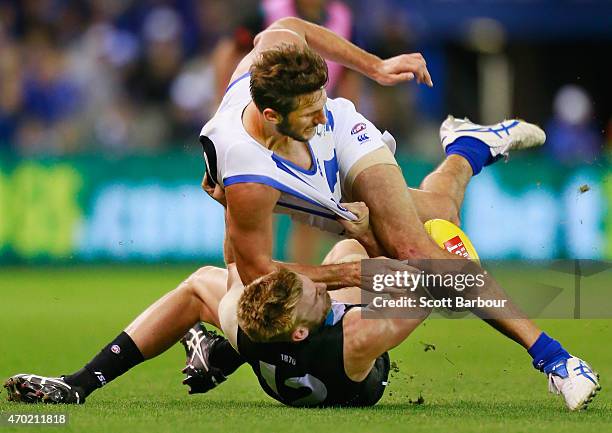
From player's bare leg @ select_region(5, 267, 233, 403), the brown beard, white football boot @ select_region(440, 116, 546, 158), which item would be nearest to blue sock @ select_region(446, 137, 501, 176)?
white football boot @ select_region(440, 116, 546, 158)

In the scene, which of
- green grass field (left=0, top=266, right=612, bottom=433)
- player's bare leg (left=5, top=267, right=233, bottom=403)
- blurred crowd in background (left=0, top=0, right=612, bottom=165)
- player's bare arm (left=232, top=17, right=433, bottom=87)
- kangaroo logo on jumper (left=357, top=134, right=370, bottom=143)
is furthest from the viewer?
blurred crowd in background (left=0, top=0, right=612, bottom=165)

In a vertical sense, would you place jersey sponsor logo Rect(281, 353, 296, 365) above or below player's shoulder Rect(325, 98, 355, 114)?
below

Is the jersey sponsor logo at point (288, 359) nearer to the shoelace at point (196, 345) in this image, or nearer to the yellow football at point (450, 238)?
the shoelace at point (196, 345)

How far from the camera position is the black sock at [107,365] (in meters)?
7.21

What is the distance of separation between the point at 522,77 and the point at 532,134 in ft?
41.4

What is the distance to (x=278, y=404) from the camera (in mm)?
7254

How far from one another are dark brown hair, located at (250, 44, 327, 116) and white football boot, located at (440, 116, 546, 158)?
7.37ft

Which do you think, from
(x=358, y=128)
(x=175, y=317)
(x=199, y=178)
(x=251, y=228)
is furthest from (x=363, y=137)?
(x=199, y=178)

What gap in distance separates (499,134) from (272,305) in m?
3.21

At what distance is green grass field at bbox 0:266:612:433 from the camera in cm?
634

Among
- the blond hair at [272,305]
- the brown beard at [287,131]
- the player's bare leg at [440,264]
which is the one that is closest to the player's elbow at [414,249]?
the player's bare leg at [440,264]

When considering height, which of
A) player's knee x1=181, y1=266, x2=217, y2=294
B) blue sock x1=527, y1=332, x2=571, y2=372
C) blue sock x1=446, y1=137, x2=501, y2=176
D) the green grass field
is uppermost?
blue sock x1=446, y1=137, x2=501, y2=176

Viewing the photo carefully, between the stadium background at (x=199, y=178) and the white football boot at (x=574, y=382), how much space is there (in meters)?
0.12

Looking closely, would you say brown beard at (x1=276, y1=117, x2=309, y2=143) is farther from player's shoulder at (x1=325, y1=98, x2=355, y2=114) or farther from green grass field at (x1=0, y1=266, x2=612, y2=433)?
green grass field at (x1=0, y1=266, x2=612, y2=433)
